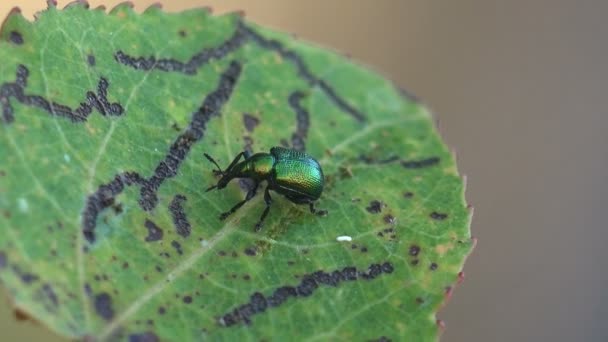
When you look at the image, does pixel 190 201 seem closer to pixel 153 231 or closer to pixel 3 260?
pixel 153 231

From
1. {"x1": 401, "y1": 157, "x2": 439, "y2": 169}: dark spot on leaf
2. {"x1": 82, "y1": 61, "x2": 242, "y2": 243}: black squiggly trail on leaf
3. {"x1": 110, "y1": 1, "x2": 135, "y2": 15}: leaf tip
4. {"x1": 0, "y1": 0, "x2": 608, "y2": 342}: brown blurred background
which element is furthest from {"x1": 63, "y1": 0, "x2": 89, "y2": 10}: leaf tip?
{"x1": 0, "y1": 0, "x2": 608, "y2": 342}: brown blurred background

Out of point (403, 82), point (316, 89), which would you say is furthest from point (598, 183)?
point (316, 89)

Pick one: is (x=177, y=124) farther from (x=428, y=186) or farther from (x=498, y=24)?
(x=498, y=24)

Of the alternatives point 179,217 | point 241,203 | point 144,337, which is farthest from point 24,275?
point 241,203

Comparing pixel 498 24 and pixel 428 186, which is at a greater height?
pixel 498 24

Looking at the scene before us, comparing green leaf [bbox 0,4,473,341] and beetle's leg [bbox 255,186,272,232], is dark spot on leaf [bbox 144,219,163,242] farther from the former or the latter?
beetle's leg [bbox 255,186,272,232]
